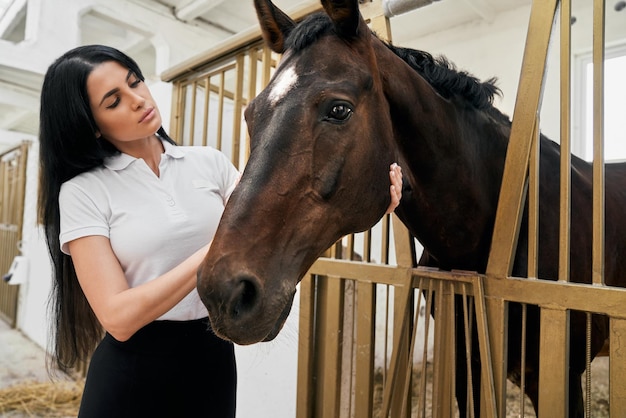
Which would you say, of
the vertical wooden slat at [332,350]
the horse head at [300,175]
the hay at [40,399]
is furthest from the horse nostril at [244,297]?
the hay at [40,399]

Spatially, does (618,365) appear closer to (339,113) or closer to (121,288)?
(339,113)

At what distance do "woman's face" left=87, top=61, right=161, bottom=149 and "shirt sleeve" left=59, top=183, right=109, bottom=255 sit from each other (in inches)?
5.8

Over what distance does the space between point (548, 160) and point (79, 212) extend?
3.60 feet

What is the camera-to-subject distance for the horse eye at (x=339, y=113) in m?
0.73

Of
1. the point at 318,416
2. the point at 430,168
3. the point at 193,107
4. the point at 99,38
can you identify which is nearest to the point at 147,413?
the point at 318,416

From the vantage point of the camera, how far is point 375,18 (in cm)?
121

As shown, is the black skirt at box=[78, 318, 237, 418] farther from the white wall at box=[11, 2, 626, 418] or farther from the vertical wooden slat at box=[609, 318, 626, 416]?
the vertical wooden slat at box=[609, 318, 626, 416]

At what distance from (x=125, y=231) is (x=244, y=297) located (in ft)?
1.19

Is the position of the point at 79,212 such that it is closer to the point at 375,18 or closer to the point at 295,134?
the point at 295,134

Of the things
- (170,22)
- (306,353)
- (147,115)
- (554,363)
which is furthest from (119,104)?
(170,22)

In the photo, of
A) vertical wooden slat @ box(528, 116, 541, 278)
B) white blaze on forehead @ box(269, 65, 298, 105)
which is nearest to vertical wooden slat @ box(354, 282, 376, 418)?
vertical wooden slat @ box(528, 116, 541, 278)

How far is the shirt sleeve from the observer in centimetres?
79

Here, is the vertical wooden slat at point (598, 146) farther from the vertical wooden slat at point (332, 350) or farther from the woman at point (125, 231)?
the vertical wooden slat at point (332, 350)

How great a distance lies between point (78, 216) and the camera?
0.81m
